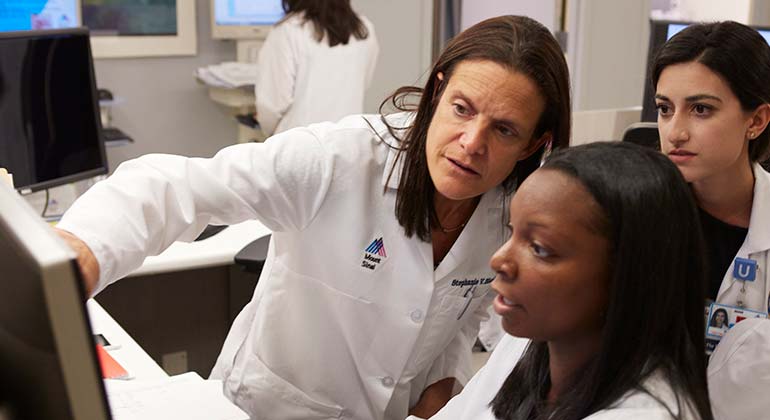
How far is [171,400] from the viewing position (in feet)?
4.47

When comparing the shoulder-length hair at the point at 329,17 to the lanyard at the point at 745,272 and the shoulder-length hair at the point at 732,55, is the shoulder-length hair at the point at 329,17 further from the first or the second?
the lanyard at the point at 745,272

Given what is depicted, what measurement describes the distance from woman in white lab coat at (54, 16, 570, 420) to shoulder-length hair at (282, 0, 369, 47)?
1995mm

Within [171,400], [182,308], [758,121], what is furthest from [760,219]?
[182,308]

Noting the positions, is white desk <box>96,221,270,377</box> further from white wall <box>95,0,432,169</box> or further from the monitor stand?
the monitor stand

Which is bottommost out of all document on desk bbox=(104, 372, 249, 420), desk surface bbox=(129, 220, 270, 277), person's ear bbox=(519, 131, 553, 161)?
desk surface bbox=(129, 220, 270, 277)

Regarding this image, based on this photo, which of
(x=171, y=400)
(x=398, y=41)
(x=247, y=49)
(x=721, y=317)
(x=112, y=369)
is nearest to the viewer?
(x=721, y=317)

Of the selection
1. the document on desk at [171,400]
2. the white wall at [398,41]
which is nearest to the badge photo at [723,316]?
the document on desk at [171,400]

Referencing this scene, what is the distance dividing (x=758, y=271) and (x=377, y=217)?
22.0 inches

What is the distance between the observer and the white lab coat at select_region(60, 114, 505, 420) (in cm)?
125

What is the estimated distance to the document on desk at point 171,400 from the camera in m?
1.32

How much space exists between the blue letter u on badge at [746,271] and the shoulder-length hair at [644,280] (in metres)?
0.45

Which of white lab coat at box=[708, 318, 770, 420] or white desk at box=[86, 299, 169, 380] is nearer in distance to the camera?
white lab coat at box=[708, 318, 770, 420]

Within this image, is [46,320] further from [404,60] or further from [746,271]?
[404,60]

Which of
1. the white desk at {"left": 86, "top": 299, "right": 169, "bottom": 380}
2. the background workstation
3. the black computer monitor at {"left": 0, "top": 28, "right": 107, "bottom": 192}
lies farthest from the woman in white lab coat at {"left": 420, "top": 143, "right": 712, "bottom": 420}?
the background workstation
